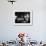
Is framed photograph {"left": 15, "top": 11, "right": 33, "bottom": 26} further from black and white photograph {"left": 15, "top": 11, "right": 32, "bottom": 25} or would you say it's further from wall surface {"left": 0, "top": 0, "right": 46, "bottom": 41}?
wall surface {"left": 0, "top": 0, "right": 46, "bottom": 41}

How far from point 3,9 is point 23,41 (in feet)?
5.60

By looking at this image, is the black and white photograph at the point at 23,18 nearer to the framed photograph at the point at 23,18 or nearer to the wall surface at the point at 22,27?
the framed photograph at the point at 23,18

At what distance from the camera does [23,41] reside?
12.1ft

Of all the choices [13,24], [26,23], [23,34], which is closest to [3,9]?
[13,24]

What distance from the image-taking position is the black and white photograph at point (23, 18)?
4832 millimetres

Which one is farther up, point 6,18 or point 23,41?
point 6,18

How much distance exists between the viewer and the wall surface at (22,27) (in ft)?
15.9

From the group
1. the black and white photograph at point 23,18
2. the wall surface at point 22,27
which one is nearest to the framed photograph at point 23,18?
the black and white photograph at point 23,18

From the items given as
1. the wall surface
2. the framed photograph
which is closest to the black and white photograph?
the framed photograph

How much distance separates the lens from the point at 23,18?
487cm

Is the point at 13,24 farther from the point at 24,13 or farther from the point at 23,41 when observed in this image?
the point at 23,41

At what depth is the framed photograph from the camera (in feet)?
15.8

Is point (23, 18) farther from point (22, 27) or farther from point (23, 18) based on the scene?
point (22, 27)

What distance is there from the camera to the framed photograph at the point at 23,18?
4.83 m
